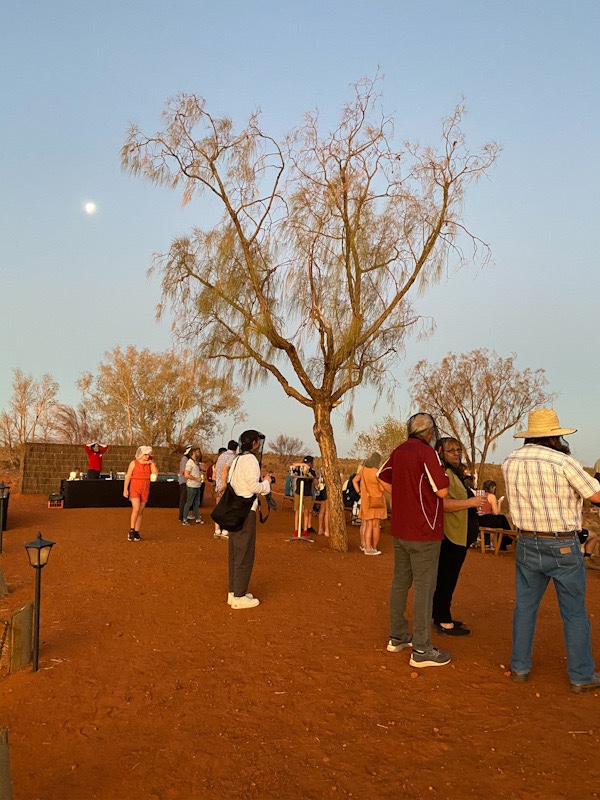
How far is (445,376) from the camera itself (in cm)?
3134

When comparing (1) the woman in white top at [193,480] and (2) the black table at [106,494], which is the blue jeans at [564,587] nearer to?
(1) the woman in white top at [193,480]

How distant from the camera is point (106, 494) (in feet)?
58.2

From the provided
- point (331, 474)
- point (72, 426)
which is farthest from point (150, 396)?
point (331, 474)

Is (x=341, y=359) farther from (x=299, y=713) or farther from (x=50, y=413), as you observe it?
(x=50, y=413)

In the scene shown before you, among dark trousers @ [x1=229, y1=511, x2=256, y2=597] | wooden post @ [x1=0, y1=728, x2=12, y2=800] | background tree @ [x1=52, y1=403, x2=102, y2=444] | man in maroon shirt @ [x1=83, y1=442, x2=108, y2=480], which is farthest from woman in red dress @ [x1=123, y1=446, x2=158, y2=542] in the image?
background tree @ [x1=52, y1=403, x2=102, y2=444]

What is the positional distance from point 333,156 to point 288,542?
24.1 ft

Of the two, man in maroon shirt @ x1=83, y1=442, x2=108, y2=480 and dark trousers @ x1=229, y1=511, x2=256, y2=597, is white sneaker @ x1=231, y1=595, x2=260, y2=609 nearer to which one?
dark trousers @ x1=229, y1=511, x2=256, y2=597

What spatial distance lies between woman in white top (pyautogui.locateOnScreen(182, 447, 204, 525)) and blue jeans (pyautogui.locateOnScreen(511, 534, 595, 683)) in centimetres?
954

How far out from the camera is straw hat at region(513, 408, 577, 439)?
4695 millimetres

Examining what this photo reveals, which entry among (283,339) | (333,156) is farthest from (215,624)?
(333,156)

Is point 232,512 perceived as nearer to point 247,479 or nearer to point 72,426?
point 247,479

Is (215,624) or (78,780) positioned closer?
(78,780)

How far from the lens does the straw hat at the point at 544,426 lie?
4695 millimetres

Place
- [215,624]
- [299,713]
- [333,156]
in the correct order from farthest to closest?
[333,156], [215,624], [299,713]
